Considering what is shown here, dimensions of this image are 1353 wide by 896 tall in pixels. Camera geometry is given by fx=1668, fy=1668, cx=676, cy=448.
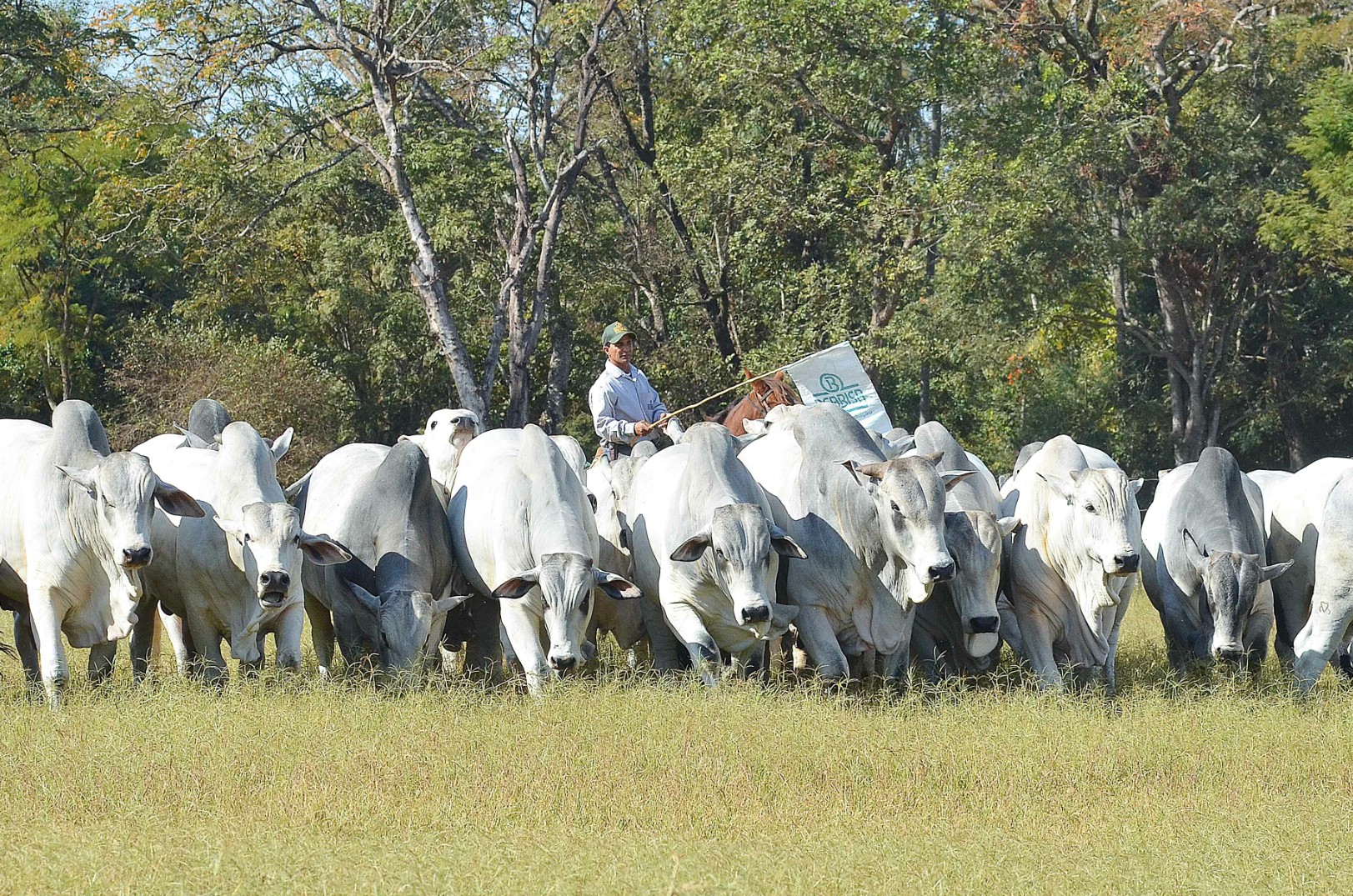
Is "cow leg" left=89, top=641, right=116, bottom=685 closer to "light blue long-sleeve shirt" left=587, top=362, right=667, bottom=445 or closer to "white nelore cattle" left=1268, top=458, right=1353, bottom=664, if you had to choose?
"light blue long-sleeve shirt" left=587, top=362, right=667, bottom=445

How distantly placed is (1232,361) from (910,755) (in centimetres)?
2054

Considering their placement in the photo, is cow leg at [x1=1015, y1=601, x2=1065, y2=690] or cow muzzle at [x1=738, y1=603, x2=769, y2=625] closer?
cow muzzle at [x1=738, y1=603, x2=769, y2=625]

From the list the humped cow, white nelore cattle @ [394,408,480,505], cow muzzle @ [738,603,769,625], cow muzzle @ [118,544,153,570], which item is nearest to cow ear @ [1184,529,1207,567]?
the humped cow

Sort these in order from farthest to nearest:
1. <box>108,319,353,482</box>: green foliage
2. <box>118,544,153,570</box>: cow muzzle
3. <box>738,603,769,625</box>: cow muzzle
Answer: <box>108,319,353,482</box>: green foliage
<box>738,603,769,625</box>: cow muzzle
<box>118,544,153,570</box>: cow muzzle

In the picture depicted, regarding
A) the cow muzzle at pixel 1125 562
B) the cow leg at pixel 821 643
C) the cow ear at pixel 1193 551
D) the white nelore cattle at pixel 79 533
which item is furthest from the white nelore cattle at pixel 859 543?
the white nelore cattle at pixel 79 533

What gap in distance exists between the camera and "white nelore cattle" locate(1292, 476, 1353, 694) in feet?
30.4

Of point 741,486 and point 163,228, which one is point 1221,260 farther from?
point 741,486

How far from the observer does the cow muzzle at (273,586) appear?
861cm

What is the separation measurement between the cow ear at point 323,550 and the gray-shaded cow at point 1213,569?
4.82 meters

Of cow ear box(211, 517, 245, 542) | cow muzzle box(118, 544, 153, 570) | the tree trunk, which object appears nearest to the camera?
cow muzzle box(118, 544, 153, 570)

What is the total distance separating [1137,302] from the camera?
2714cm

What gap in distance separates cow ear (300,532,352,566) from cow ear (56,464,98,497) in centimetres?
112

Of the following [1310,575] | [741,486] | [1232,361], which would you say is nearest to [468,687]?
[741,486]

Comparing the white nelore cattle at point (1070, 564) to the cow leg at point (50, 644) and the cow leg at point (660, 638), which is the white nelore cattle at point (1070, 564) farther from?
the cow leg at point (50, 644)
